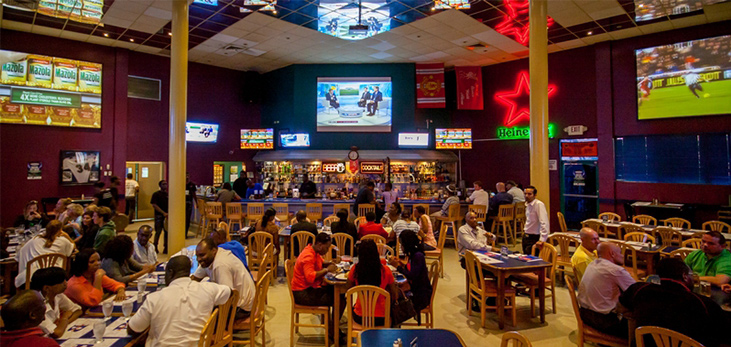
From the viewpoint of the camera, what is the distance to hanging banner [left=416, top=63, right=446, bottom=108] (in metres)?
12.1

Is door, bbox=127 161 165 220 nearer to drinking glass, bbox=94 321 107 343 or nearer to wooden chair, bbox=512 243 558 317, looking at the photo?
drinking glass, bbox=94 321 107 343

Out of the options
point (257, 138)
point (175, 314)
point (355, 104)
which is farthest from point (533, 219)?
point (257, 138)

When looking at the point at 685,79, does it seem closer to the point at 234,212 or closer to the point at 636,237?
the point at 636,237

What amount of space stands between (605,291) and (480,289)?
1.42 metres

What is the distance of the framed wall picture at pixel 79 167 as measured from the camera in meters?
10.2

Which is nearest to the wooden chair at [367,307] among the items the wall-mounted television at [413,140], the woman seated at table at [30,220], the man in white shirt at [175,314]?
the man in white shirt at [175,314]

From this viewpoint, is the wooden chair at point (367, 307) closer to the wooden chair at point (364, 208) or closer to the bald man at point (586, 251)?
the bald man at point (586, 251)

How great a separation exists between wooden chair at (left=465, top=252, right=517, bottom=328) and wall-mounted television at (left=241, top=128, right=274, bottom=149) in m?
9.16

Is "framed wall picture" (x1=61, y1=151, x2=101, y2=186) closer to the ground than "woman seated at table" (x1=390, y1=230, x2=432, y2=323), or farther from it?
farther from it

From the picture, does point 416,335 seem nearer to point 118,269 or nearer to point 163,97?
point 118,269

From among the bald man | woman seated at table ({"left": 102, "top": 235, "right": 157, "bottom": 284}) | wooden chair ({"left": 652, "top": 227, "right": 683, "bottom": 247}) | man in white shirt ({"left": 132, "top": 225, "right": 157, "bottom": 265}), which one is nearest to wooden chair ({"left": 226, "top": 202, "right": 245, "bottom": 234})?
man in white shirt ({"left": 132, "top": 225, "right": 157, "bottom": 265})

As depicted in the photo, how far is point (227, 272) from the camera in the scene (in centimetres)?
346

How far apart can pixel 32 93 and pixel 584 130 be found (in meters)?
15.2

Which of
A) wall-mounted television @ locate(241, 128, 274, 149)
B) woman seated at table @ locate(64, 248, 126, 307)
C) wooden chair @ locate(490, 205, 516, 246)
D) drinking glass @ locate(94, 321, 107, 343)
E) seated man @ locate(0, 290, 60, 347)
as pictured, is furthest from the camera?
wall-mounted television @ locate(241, 128, 274, 149)
